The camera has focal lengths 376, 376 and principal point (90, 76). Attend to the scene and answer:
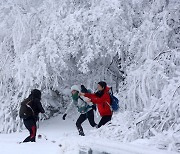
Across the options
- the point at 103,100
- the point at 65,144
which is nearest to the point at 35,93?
the point at 103,100

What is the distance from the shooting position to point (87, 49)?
12.2 meters

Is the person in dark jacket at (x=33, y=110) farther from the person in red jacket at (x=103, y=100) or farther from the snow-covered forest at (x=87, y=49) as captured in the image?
the snow-covered forest at (x=87, y=49)

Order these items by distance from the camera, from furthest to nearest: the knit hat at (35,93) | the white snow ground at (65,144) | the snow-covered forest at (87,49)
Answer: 1. the knit hat at (35,93)
2. the snow-covered forest at (87,49)
3. the white snow ground at (65,144)

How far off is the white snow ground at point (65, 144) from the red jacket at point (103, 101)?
0.70 metres

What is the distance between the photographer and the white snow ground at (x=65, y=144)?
3.99 m

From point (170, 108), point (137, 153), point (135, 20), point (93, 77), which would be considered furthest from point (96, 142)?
point (93, 77)

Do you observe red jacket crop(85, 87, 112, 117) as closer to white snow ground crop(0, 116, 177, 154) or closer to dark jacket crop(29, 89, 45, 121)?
white snow ground crop(0, 116, 177, 154)

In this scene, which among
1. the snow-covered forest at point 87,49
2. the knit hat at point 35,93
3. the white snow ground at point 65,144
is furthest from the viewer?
the knit hat at point 35,93

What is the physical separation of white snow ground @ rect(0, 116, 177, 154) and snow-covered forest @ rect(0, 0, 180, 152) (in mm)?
928

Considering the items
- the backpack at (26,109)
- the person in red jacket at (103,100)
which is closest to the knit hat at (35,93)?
the backpack at (26,109)

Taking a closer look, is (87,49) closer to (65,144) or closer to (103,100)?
(103,100)

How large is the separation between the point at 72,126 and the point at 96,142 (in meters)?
10.0

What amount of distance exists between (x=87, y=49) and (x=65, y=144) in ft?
22.4

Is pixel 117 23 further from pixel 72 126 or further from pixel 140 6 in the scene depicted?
pixel 72 126
